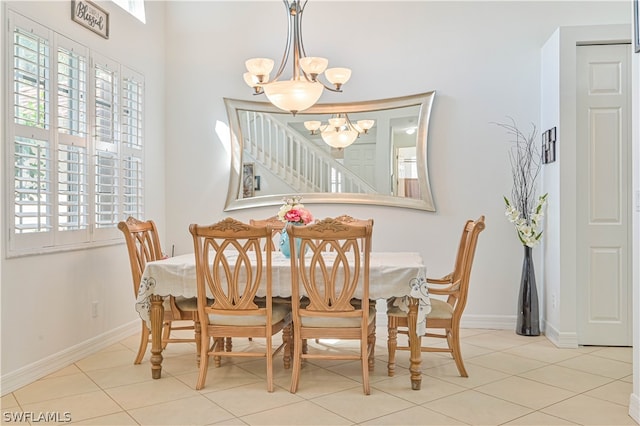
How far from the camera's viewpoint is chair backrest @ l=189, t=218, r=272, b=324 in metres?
3.10

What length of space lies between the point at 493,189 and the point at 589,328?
143cm

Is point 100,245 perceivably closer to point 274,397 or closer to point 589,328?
point 274,397

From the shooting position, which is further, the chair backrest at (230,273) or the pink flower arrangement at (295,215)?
the pink flower arrangement at (295,215)

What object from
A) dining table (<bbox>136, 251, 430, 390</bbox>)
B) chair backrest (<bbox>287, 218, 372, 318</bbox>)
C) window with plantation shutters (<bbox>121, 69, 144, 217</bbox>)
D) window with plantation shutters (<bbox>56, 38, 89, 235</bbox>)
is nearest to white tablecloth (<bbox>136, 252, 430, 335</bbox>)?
dining table (<bbox>136, 251, 430, 390</bbox>)

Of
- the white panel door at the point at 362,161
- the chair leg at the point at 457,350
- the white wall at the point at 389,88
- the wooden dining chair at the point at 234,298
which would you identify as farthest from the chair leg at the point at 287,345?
the white panel door at the point at 362,161

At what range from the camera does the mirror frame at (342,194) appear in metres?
4.95

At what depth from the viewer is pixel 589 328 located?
424cm

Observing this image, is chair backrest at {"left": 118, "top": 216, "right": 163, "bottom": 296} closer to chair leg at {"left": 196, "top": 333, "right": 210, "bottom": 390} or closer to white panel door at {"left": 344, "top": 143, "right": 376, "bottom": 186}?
chair leg at {"left": 196, "top": 333, "right": 210, "bottom": 390}

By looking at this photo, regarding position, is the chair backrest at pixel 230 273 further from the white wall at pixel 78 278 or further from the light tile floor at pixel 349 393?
the white wall at pixel 78 278

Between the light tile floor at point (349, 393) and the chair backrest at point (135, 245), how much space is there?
672mm

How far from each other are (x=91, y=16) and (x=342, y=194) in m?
2.61

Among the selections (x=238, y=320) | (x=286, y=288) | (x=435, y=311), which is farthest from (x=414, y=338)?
(x=238, y=320)

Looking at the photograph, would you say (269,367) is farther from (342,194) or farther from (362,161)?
(362,161)

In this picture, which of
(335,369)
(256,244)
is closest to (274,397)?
(335,369)
